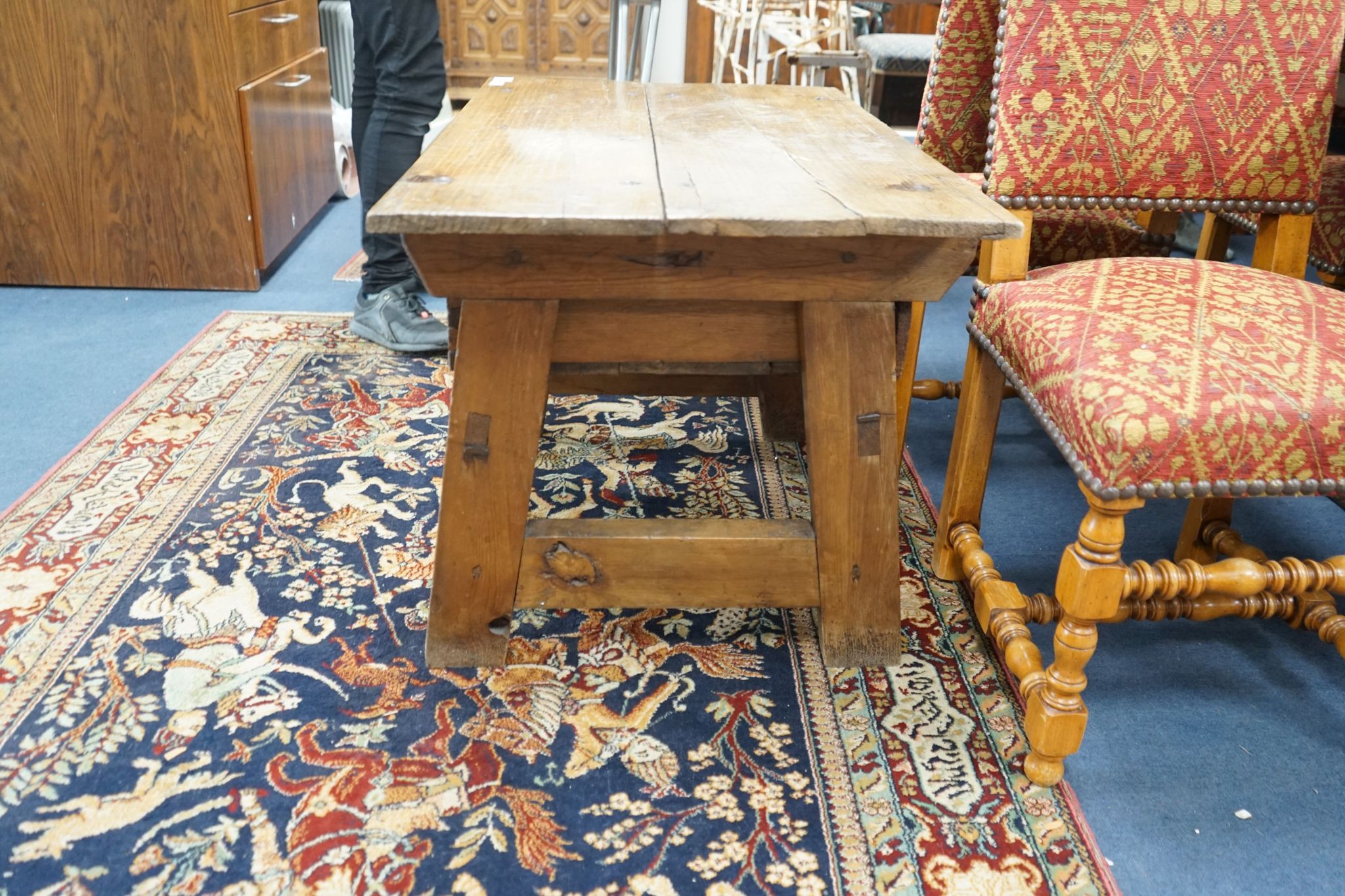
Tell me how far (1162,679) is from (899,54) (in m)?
2.73

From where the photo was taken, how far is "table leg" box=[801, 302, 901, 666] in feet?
3.60

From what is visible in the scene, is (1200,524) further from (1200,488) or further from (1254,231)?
(1200,488)

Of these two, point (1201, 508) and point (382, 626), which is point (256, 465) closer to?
point (382, 626)

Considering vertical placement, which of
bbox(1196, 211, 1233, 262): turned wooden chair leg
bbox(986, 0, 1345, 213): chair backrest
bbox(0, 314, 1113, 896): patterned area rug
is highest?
bbox(986, 0, 1345, 213): chair backrest

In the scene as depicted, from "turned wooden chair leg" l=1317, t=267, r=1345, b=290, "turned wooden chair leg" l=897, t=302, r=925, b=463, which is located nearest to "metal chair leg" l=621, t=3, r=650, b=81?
"turned wooden chair leg" l=897, t=302, r=925, b=463

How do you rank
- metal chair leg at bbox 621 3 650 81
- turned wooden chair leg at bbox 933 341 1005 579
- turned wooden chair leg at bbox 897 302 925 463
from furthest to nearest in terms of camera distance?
metal chair leg at bbox 621 3 650 81, turned wooden chair leg at bbox 897 302 925 463, turned wooden chair leg at bbox 933 341 1005 579

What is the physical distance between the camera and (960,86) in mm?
1593

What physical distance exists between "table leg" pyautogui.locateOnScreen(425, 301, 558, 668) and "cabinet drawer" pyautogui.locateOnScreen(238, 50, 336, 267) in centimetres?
164

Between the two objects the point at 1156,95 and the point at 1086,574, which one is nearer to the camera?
the point at 1086,574

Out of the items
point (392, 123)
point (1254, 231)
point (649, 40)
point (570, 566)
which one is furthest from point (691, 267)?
point (649, 40)

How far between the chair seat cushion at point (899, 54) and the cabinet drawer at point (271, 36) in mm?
A: 1735

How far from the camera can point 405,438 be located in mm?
1787

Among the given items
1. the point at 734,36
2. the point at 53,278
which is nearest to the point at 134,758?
the point at 53,278

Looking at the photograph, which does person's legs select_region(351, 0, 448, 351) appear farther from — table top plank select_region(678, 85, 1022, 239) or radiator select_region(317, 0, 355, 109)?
radiator select_region(317, 0, 355, 109)
